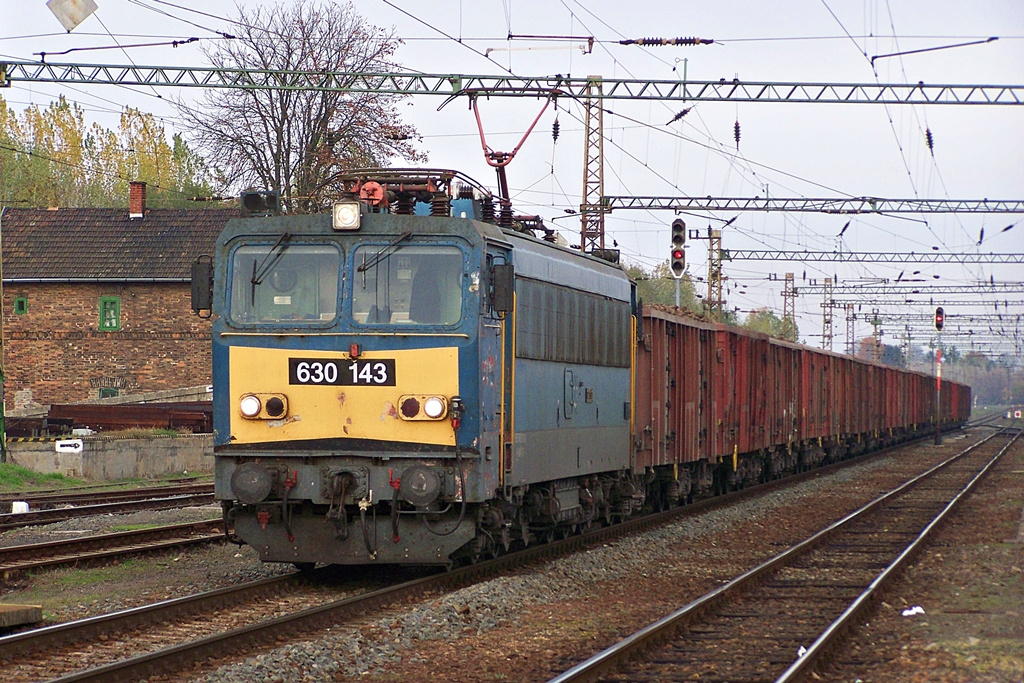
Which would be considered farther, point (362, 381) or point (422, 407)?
point (362, 381)

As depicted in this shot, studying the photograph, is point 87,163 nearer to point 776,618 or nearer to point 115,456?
point 115,456

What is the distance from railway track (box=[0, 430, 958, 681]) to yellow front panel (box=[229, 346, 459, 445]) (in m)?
1.28

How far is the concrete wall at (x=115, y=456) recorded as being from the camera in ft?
89.9

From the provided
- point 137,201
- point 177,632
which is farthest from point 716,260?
point 177,632

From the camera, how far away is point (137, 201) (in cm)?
4372

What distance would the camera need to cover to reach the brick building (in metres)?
40.9

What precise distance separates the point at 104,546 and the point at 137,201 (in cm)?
3103

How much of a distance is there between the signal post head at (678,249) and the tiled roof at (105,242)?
17.3 m

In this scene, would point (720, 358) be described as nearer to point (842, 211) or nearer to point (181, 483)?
point (181, 483)

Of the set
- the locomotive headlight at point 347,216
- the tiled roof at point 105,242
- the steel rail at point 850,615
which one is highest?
the tiled roof at point 105,242

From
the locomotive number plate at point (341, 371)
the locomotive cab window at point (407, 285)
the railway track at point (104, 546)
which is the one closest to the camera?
the locomotive number plate at point (341, 371)

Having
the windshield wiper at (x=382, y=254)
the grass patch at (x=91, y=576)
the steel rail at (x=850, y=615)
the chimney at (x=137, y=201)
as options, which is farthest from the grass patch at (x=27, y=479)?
the chimney at (x=137, y=201)

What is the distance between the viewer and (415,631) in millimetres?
9531

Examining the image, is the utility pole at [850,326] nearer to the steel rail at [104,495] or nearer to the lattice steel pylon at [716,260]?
the lattice steel pylon at [716,260]
